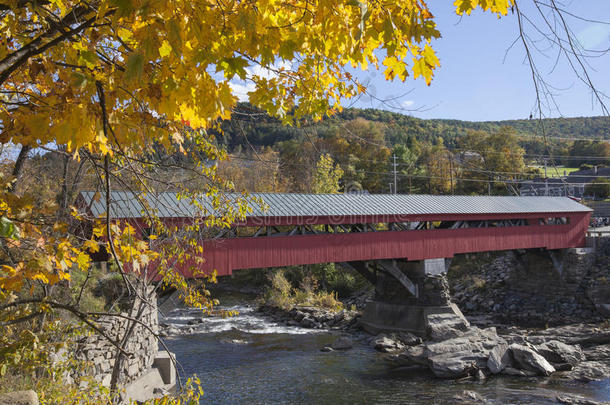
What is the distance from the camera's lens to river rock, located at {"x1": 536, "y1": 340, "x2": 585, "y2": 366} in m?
10.9

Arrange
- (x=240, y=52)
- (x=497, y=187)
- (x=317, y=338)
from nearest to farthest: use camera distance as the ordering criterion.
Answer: (x=240, y=52) < (x=317, y=338) < (x=497, y=187)

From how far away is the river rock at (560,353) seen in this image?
35.8 feet

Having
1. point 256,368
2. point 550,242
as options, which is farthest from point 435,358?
point 550,242

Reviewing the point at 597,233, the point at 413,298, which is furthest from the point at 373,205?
the point at 597,233

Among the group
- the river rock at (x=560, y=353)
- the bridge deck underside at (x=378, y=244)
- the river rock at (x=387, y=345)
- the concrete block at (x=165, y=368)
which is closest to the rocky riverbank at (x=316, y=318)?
the river rock at (x=387, y=345)

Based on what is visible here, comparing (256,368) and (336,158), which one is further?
(336,158)

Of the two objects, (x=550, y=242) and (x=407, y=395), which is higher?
(x=550, y=242)

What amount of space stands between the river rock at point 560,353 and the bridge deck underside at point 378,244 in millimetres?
4303

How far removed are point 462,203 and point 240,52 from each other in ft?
50.2

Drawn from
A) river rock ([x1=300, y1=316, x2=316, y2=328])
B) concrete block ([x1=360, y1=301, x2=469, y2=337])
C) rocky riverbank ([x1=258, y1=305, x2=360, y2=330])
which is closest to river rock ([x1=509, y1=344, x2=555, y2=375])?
concrete block ([x1=360, y1=301, x2=469, y2=337])

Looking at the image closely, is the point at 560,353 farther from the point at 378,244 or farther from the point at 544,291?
the point at 544,291

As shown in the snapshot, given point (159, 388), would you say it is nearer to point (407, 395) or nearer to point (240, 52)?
point (407, 395)

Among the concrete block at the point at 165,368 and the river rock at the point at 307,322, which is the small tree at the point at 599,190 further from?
the concrete block at the point at 165,368

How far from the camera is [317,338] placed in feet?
47.6
